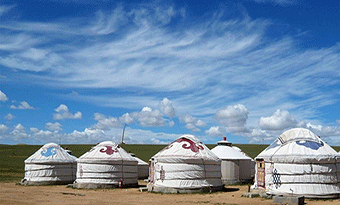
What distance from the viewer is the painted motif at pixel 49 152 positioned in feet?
78.3

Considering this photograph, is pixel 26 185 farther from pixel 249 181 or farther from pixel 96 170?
pixel 249 181

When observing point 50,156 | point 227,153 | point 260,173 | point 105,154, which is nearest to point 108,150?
point 105,154

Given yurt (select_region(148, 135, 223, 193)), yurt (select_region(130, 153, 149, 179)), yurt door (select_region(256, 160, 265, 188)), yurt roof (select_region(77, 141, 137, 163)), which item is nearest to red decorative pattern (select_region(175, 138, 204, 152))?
yurt (select_region(148, 135, 223, 193))

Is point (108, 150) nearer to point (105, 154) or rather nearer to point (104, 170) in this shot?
point (105, 154)

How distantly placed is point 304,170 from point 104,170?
11500 mm

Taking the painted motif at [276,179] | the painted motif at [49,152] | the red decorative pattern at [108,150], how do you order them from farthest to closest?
1. the painted motif at [49,152]
2. the red decorative pattern at [108,150]
3. the painted motif at [276,179]

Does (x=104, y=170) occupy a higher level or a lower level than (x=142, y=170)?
higher

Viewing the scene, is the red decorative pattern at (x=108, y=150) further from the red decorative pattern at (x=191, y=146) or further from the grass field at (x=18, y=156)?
the grass field at (x=18, y=156)

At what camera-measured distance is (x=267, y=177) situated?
49.1 feet

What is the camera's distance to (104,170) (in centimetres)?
2062

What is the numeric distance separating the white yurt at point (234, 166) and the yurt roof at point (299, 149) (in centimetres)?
687

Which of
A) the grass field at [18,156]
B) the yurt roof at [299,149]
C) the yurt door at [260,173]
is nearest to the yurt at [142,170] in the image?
the grass field at [18,156]

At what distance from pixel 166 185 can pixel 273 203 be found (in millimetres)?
5834

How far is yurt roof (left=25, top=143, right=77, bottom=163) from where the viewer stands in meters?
23.4
